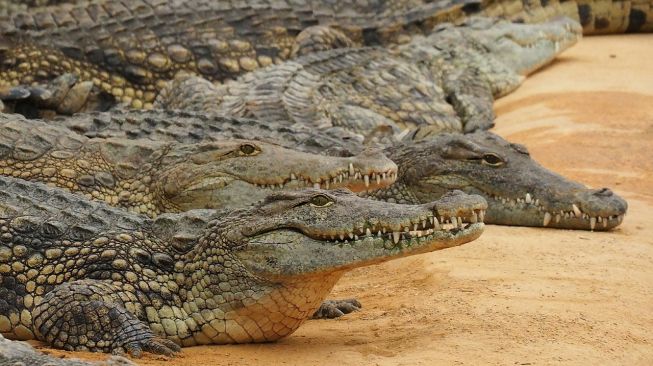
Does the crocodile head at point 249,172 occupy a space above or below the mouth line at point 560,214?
above

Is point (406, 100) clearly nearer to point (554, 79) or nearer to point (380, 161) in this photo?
point (554, 79)

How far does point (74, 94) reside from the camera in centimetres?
995

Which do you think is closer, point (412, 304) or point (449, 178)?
point (412, 304)

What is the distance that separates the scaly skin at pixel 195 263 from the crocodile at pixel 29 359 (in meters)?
0.84

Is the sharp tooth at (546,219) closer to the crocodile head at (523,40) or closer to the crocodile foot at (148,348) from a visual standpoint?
the crocodile foot at (148,348)

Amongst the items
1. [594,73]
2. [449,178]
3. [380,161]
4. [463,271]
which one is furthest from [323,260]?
[594,73]

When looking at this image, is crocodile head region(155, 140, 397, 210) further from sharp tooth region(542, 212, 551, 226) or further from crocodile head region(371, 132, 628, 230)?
sharp tooth region(542, 212, 551, 226)

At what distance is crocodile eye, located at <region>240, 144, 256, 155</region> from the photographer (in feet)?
24.1

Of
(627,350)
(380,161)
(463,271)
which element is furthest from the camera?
(380,161)

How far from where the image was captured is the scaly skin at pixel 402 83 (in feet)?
31.2

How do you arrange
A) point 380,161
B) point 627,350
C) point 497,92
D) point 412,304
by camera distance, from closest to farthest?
point 627,350
point 412,304
point 380,161
point 497,92

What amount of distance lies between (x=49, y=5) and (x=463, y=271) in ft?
18.6

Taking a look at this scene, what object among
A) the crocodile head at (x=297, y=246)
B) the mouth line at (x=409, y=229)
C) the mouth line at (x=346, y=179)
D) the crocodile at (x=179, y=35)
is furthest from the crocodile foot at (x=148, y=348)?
the crocodile at (x=179, y=35)

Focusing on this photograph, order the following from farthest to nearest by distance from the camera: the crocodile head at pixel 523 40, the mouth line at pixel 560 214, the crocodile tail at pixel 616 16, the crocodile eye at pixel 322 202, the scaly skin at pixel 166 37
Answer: the crocodile tail at pixel 616 16, the crocodile head at pixel 523 40, the scaly skin at pixel 166 37, the mouth line at pixel 560 214, the crocodile eye at pixel 322 202
